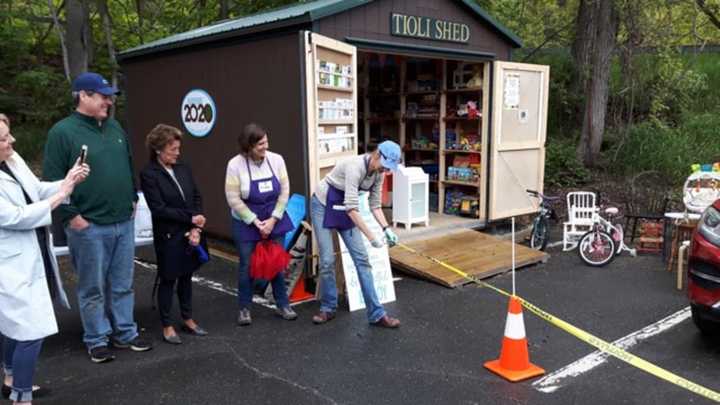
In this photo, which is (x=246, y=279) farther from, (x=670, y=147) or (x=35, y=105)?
(x=35, y=105)

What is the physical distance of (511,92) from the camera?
25.1 ft

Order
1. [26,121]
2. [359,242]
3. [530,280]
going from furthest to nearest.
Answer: [26,121] → [530,280] → [359,242]

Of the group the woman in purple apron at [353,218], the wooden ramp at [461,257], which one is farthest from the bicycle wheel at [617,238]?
the woman in purple apron at [353,218]

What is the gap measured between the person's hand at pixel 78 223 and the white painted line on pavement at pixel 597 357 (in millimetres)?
3057

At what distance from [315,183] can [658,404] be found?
348 cm

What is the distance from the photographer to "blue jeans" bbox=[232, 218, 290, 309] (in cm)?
450

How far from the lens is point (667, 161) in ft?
32.4

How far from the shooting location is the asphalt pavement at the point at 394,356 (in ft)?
11.5

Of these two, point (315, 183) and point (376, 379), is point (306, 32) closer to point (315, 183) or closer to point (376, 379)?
point (315, 183)

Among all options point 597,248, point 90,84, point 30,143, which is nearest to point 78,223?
point 90,84

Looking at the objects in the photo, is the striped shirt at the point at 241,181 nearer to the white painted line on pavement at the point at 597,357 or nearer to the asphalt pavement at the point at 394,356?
the asphalt pavement at the point at 394,356

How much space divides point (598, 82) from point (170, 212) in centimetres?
881

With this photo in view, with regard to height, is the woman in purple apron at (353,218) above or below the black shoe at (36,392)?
above

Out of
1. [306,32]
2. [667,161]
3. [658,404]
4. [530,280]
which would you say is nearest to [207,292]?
[306,32]
